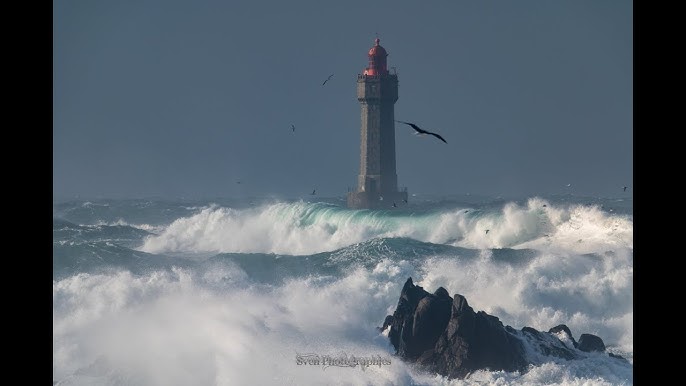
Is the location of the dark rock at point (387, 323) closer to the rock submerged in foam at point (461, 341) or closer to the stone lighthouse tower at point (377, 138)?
the rock submerged in foam at point (461, 341)

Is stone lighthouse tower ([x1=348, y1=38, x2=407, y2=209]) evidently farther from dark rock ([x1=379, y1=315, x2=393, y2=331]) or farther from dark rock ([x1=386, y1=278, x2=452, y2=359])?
dark rock ([x1=386, y1=278, x2=452, y2=359])

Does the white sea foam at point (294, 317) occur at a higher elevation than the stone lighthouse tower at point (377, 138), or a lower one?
lower

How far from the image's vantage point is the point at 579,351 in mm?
19859

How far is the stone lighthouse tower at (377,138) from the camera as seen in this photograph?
5609cm

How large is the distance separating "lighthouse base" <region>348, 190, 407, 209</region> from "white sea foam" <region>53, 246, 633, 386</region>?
74.5ft

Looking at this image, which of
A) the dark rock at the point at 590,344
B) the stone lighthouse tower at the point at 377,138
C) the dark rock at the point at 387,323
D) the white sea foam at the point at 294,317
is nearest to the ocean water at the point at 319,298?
the white sea foam at the point at 294,317

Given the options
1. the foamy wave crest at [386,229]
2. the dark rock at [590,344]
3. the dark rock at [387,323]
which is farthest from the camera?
the foamy wave crest at [386,229]

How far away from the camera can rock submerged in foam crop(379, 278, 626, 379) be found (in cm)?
1889

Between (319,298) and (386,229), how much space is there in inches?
933

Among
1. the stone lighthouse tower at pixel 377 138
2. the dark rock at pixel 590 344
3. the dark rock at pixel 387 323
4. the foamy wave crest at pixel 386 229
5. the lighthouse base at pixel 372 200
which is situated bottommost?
the dark rock at pixel 590 344

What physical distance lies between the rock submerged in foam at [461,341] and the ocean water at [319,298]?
0.78ft

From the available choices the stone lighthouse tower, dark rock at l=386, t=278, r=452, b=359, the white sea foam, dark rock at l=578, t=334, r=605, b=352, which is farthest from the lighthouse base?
dark rock at l=386, t=278, r=452, b=359
